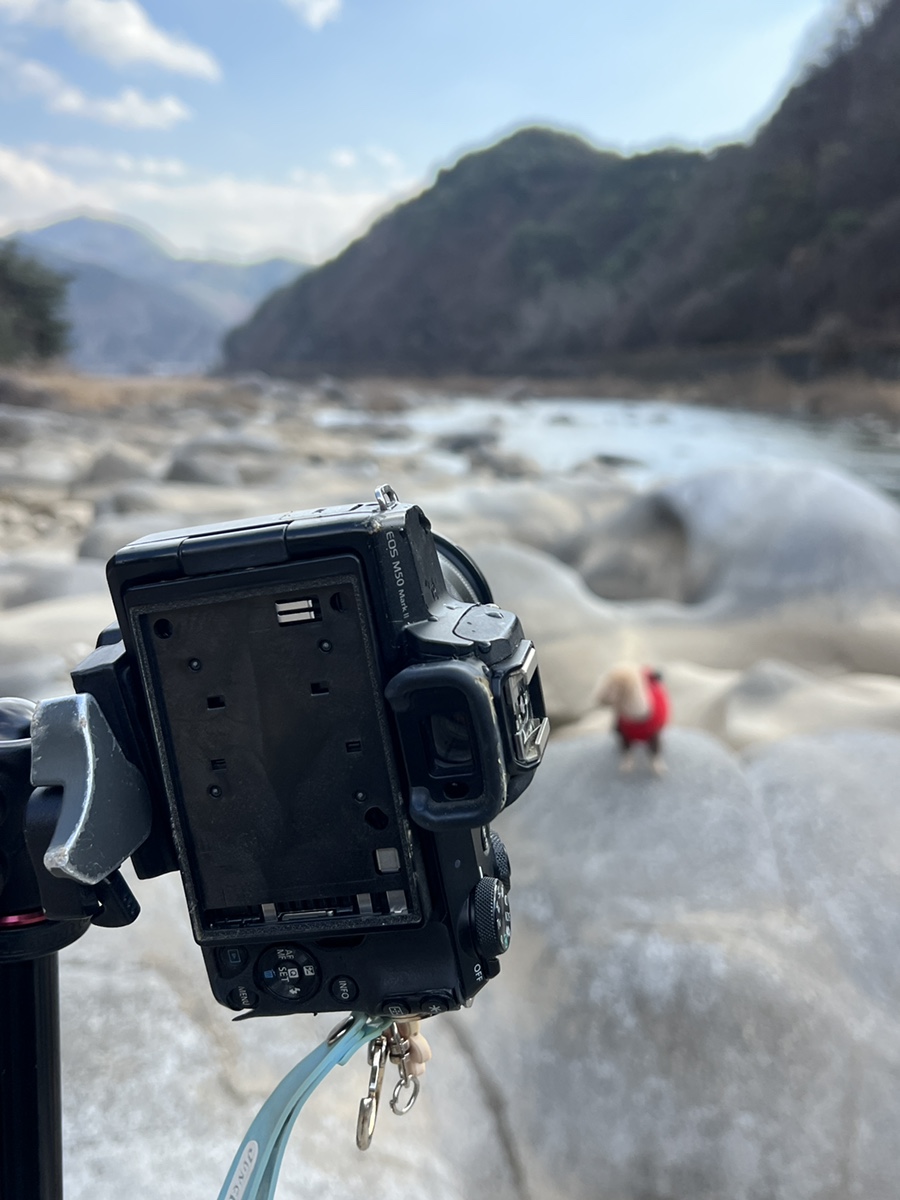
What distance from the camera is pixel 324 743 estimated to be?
0.86m

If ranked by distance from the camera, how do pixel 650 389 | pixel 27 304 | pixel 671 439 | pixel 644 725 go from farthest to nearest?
pixel 650 389 → pixel 27 304 → pixel 671 439 → pixel 644 725

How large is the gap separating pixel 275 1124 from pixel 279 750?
0.42m

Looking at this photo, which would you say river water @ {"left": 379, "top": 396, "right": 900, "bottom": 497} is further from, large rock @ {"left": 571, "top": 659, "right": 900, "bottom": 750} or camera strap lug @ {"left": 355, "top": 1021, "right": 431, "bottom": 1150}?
camera strap lug @ {"left": 355, "top": 1021, "right": 431, "bottom": 1150}

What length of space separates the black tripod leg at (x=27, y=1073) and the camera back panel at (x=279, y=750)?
0.58 ft

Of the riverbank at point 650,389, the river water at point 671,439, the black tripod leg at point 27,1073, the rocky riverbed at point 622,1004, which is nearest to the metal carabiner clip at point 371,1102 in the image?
the black tripod leg at point 27,1073

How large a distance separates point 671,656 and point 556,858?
308 centimetres

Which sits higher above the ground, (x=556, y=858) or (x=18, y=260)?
(x=18, y=260)

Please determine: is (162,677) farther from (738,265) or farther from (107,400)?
(738,265)

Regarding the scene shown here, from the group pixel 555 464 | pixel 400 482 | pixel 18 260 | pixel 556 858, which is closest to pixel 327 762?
pixel 556 858

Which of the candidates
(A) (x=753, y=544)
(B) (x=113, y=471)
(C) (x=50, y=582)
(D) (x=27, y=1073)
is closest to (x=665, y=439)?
(B) (x=113, y=471)

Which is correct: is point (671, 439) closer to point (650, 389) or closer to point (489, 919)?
point (650, 389)

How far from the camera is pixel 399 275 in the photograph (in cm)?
6656

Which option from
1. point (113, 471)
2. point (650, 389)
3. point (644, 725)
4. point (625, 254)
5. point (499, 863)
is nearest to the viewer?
point (499, 863)

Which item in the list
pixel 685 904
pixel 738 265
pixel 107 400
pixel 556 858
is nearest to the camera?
pixel 685 904
